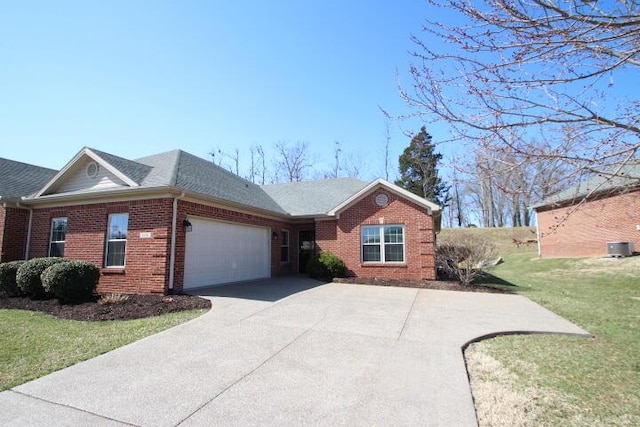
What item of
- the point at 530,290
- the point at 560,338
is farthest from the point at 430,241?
the point at 560,338

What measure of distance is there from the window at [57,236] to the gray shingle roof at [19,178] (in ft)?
5.82

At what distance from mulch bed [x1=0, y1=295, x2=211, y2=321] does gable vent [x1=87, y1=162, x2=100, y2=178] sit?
442cm

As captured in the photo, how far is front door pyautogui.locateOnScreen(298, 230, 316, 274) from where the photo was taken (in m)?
17.3

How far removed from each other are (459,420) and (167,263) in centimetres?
870

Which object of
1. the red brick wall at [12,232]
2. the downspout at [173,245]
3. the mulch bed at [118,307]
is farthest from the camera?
the red brick wall at [12,232]

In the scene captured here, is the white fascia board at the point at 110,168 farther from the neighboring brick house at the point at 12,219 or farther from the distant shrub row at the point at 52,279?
the neighboring brick house at the point at 12,219

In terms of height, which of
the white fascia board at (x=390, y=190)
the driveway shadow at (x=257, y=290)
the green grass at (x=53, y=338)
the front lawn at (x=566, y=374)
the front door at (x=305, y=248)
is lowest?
the front lawn at (x=566, y=374)

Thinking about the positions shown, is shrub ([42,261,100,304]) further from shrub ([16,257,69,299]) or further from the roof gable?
the roof gable

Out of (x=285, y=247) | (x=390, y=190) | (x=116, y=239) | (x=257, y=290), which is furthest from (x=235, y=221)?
(x=390, y=190)

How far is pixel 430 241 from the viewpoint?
13.4 m

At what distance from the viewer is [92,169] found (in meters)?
11.7

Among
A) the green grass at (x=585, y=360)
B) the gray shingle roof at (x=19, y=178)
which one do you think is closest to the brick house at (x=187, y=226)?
the gray shingle roof at (x=19, y=178)

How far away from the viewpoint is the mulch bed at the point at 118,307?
24.1 feet

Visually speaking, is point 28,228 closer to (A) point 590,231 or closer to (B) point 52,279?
(B) point 52,279
